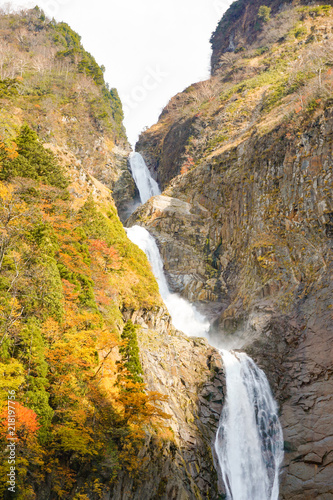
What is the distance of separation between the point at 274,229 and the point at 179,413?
1878 centimetres

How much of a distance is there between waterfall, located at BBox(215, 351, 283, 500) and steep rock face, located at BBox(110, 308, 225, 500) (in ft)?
2.77

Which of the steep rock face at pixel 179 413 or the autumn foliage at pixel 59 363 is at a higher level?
the autumn foliage at pixel 59 363

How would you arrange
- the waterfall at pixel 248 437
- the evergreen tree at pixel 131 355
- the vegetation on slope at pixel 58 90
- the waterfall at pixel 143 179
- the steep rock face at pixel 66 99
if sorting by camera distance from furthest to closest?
the waterfall at pixel 143 179 < the steep rock face at pixel 66 99 < the vegetation on slope at pixel 58 90 < the waterfall at pixel 248 437 < the evergreen tree at pixel 131 355

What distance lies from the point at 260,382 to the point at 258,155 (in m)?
23.4

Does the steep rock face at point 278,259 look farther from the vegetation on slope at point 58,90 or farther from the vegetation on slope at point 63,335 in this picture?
the vegetation on slope at point 58,90

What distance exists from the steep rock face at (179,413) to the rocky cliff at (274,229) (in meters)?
4.45

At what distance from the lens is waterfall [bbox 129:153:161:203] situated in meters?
60.0

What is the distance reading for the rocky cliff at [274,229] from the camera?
2141 cm

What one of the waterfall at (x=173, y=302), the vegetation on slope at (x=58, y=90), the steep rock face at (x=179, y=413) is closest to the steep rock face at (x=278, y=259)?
the waterfall at (x=173, y=302)

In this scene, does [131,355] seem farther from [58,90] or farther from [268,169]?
[58,90]

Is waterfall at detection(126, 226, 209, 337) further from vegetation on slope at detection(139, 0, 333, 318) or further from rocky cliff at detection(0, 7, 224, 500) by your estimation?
rocky cliff at detection(0, 7, 224, 500)

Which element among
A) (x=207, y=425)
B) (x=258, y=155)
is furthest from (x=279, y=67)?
(x=207, y=425)

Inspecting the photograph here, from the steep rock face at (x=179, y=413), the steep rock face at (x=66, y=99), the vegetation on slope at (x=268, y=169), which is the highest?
the steep rock face at (x=66, y=99)

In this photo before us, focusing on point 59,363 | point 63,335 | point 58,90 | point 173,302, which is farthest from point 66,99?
point 59,363
